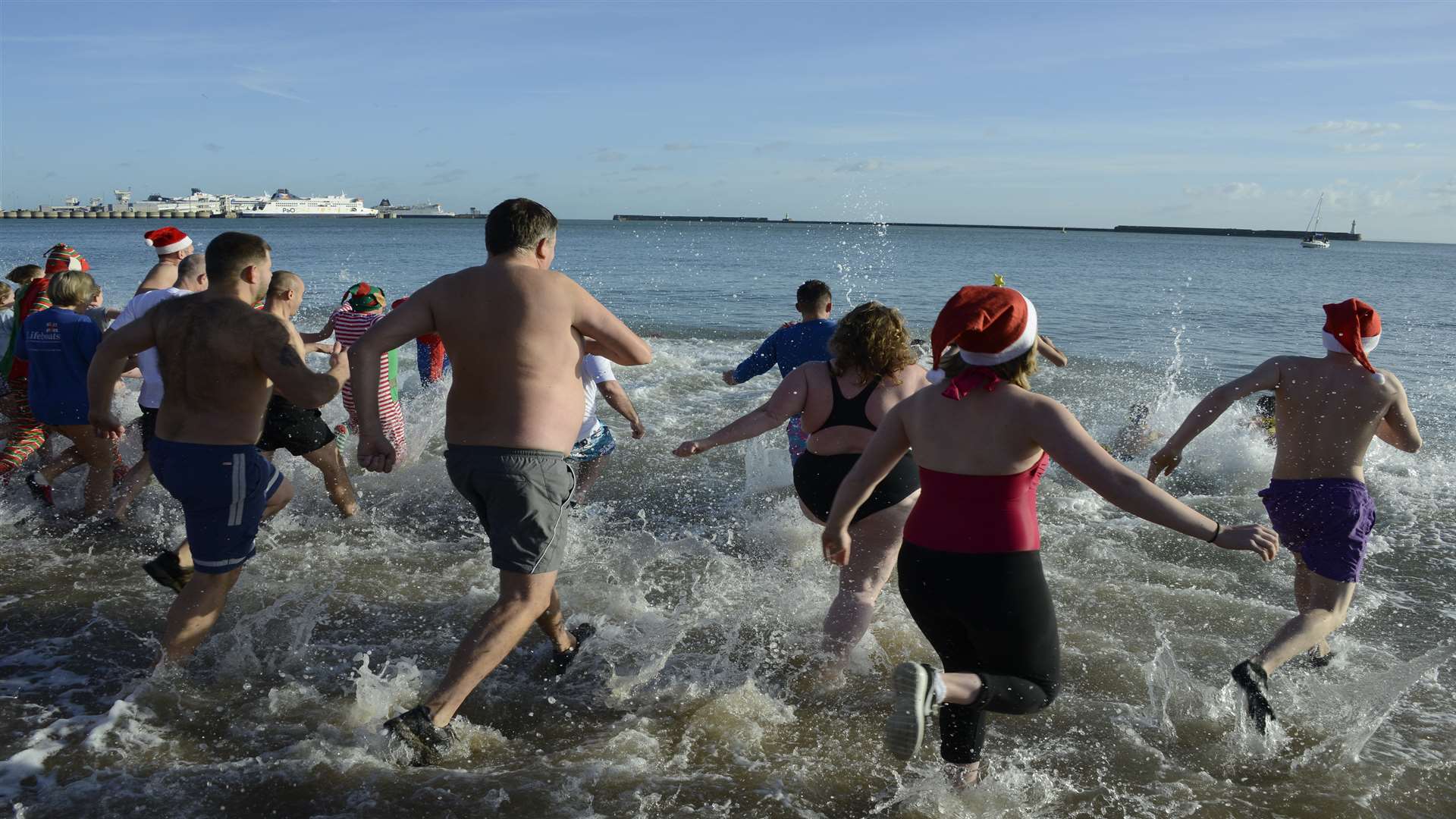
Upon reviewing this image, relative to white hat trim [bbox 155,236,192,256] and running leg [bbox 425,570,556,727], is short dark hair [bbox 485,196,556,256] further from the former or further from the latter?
white hat trim [bbox 155,236,192,256]

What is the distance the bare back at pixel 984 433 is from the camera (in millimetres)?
3188

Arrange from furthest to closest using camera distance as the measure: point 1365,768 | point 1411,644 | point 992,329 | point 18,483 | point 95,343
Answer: point 18,483, point 95,343, point 1411,644, point 1365,768, point 992,329

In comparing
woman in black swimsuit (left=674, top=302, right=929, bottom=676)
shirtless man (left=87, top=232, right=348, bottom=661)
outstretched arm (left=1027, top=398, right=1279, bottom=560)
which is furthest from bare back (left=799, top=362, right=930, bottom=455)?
shirtless man (left=87, top=232, right=348, bottom=661)

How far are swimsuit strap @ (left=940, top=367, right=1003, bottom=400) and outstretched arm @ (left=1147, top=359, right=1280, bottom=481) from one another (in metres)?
1.79

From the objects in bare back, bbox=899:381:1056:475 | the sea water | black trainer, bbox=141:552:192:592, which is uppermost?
bare back, bbox=899:381:1056:475

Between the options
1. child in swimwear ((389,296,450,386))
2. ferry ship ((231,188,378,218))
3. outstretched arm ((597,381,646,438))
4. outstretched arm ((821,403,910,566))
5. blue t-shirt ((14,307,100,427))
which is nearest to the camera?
outstretched arm ((821,403,910,566))

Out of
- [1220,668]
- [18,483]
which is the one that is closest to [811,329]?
[1220,668]

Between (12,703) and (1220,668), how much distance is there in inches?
227

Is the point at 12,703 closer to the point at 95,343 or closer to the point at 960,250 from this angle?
the point at 95,343

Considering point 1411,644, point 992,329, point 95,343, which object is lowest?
point 1411,644

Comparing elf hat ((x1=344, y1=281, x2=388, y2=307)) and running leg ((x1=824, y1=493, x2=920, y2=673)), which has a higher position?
elf hat ((x1=344, y1=281, x2=388, y2=307))

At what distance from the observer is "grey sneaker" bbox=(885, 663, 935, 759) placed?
10.4 feet

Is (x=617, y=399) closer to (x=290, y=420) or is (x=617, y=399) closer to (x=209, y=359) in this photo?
(x=290, y=420)

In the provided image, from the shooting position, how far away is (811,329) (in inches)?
244
